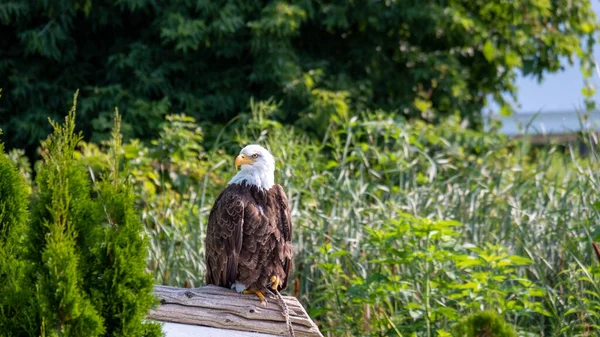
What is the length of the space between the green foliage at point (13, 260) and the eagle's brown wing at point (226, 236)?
856 millimetres

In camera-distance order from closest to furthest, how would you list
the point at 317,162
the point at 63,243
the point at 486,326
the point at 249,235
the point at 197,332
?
the point at 63,243 < the point at 486,326 < the point at 197,332 < the point at 249,235 < the point at 317,162

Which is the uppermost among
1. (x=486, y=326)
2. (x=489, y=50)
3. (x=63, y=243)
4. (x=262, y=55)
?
(x=489, y=50)

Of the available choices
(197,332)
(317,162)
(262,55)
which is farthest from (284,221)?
(262,55)

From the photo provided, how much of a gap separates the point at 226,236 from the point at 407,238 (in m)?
1.83

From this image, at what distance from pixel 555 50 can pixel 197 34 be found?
4.45 meters

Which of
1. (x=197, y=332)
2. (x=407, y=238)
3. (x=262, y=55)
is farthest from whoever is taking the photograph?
(x=262, y=55)

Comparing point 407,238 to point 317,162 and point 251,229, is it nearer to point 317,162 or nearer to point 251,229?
point 317,162

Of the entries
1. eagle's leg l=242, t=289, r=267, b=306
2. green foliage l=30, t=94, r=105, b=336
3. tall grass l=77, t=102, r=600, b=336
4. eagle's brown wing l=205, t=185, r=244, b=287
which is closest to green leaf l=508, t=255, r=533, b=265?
tall grass l=77, t=102, r=600, b=336

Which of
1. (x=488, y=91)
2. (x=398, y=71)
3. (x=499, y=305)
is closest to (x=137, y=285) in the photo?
(x=499, y=305)

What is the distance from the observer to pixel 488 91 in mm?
10508

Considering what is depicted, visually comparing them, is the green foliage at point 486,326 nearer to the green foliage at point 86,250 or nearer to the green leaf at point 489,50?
the green foliage at point 86,250

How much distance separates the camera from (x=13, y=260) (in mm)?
3260

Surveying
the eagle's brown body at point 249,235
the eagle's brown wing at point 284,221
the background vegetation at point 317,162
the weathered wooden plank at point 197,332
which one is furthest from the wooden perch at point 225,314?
the background vegetation at point 317,162

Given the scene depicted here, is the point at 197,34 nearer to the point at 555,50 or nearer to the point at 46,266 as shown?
the point at 555,50
